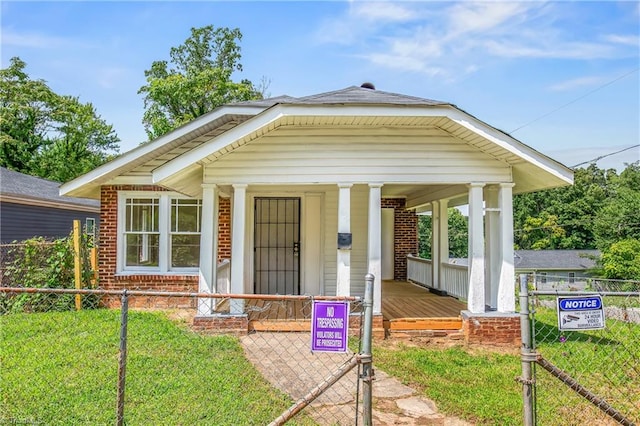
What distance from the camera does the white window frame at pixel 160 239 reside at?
918 cm

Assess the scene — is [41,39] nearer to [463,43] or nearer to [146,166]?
[146,166]

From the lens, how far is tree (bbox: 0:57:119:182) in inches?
1021

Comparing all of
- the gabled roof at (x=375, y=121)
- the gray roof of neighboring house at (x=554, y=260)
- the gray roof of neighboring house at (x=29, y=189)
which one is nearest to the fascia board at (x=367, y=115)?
the gabled roof at (x=375, y=121)

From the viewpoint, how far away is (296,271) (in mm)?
9500

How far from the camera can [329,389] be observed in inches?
181

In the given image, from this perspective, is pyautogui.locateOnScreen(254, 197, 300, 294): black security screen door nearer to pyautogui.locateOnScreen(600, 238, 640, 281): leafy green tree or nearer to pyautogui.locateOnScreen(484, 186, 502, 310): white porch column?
pyautogui.locateOnScreen(484, 186, 502, 310): white porch column

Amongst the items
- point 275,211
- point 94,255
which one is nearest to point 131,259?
point 94,255

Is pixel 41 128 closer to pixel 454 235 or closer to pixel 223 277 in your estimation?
pixel 223 277

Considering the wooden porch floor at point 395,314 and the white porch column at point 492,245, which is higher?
the white porch column at point 492,245

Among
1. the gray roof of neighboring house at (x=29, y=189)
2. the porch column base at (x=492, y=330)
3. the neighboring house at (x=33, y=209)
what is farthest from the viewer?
the gray roof of neighboring house at (x=29, y=189)

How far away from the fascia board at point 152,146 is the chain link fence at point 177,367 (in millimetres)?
2635

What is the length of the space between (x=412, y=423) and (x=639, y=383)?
3.05 m

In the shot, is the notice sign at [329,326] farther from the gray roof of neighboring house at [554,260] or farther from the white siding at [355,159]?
the gray roof of neighboring house at [554,260]

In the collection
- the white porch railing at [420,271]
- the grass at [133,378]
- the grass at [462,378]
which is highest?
the white porch railing at [420,271]
